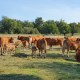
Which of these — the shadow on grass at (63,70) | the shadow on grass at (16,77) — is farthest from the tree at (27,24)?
the shadow on grass at (16,77)

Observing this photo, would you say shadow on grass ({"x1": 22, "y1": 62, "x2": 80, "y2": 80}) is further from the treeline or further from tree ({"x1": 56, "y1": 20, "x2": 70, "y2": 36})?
tree ({"x1": 56, "y1": 20, "x2": 70, "y2": 36})

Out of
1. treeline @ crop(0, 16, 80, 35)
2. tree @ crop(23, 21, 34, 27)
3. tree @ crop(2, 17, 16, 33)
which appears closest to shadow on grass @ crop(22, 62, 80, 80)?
treeline @ crop(0, 16, 80, 35)

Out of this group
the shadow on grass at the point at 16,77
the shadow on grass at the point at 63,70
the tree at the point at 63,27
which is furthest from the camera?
the tree at the point at 63,27

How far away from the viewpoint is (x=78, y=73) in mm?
18828

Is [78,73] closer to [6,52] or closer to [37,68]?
[37,68]

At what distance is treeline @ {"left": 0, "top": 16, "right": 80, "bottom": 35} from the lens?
94.4 m

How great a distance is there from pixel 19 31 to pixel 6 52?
64817 mm

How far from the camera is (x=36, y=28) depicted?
4269 inches

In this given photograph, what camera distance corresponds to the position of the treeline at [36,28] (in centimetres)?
9438

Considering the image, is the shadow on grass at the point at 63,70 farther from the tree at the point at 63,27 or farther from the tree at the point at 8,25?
the tree at the point at 63,27

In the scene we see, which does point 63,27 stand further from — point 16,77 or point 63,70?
point 16,77

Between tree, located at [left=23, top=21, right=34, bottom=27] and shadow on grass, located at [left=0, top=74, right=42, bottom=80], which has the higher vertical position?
tree, located at [left=23, top=21, right=34, bottom=27]

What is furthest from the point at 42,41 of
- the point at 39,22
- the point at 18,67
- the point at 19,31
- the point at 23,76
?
the point at 39,22

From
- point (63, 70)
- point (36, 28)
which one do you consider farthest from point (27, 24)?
point (63, 70)
